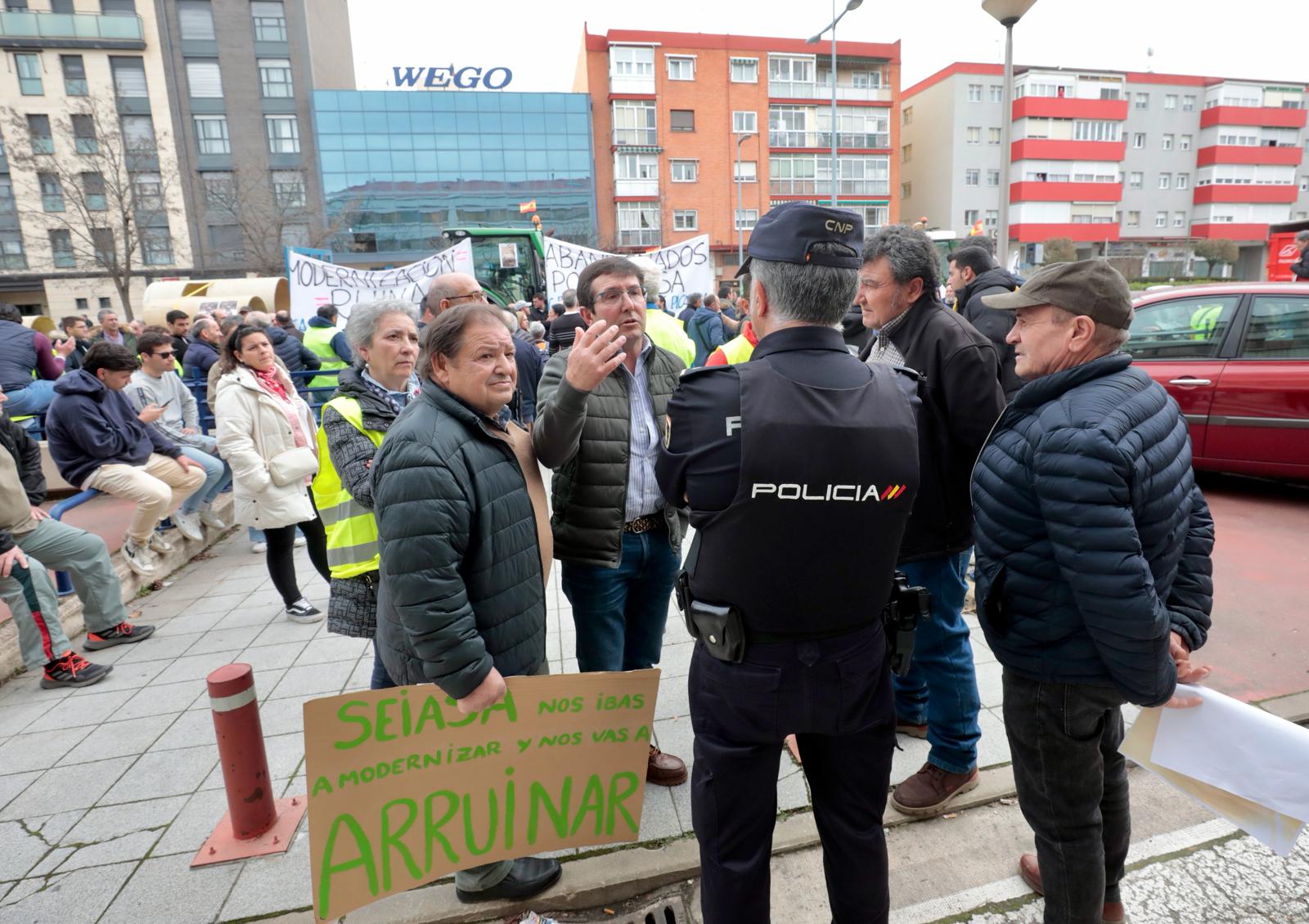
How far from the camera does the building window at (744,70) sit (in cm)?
4481

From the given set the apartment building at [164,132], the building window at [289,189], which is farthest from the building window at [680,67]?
the building window at [289,189]

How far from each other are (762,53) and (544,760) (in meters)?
51.0

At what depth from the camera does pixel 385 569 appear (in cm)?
198

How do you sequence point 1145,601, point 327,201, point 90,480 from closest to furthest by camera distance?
1. point 1145,601
2. point 90,480
3. point 327,201

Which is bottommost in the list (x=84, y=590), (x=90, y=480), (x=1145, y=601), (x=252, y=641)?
(x=252, y=641)

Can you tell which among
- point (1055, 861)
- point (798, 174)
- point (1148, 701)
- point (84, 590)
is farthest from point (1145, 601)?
point (798, 174)

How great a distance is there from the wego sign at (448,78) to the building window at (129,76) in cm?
1335

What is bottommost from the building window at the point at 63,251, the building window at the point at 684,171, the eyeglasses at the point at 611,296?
the eyeglasses at the point at 611,296

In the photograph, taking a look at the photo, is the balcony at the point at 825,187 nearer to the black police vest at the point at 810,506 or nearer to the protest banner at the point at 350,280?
the protest banner at the point at 350,280

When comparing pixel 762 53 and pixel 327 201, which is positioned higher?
pixel 762 53

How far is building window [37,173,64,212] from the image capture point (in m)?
33.8

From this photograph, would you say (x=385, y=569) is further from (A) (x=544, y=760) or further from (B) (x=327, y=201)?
(B) (x=327, y=201)

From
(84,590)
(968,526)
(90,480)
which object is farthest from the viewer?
(90,480)

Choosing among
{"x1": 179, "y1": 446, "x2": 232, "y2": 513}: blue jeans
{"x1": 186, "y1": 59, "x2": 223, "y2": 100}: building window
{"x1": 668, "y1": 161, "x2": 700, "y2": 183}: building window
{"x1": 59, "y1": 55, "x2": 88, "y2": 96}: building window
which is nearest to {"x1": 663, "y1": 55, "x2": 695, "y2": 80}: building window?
{"x1": 668, "y1": 161, "x2": 700, "y2": 183}: building window
